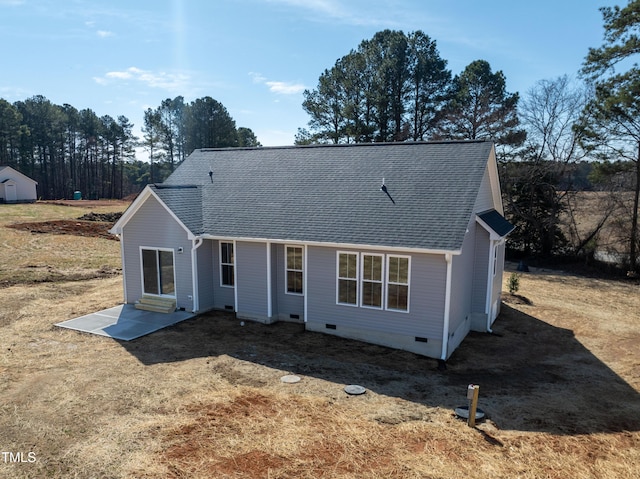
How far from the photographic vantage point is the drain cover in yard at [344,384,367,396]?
9594mm

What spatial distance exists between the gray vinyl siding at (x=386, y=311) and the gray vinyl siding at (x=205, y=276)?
404 cm

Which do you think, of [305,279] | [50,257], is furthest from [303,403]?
[50,257]

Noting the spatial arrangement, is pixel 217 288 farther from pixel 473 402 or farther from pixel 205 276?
pixel 473 402

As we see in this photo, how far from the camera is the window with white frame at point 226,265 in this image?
50.0 ft

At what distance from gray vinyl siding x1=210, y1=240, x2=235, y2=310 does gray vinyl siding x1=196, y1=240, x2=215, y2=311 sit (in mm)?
36

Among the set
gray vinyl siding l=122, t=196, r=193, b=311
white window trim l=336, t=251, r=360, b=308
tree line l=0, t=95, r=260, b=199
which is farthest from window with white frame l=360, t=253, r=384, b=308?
tree line l=0, t=95, r=260, b=199

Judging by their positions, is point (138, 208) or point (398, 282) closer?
point (398, 282)

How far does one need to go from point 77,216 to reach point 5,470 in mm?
39607

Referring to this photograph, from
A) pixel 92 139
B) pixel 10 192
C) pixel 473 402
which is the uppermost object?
pixel 92 139

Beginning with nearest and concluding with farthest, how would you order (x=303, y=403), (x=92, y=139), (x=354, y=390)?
(x=303, y=403), (x=354, y=390), (x=92, y=139)

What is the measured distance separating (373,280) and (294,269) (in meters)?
2.93

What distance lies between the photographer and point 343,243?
1255 centimetres

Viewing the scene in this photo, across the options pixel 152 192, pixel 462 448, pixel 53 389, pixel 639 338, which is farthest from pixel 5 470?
pixel 639 338

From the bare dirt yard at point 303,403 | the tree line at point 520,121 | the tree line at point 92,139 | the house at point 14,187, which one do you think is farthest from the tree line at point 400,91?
the house at point 14,187
